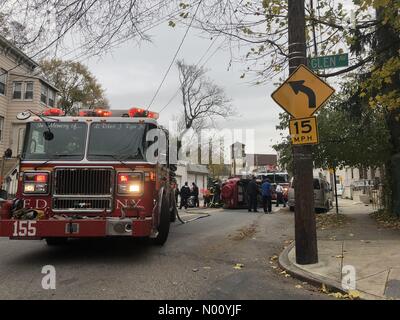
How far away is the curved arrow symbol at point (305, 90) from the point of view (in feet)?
26.3

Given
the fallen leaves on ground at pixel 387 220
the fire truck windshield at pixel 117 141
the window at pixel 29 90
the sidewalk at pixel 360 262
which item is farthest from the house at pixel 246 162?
the fire truck windshield at pixel 117 141

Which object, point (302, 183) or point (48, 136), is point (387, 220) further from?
point (48, 136)

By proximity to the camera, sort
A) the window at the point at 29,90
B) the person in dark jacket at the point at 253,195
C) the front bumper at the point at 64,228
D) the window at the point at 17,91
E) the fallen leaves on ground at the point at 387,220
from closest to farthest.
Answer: the front bumper at the point at 64,228, the fallen leaves on ground at the point at 387,220, the person in dark jacket at the point at 253,195, the window at the point at 17,91, the window at the point at 29,90

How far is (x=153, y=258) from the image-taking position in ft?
27.9

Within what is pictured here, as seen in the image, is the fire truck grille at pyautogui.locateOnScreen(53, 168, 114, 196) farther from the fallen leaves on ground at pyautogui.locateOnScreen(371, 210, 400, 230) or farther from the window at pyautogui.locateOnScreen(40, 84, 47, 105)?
the window at pyautogui.locateOnScreen(40, 84, 47, 105)

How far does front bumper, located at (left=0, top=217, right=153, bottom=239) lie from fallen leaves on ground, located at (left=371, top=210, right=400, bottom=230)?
799cm

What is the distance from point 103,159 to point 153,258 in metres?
2.05

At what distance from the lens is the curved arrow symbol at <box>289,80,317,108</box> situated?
315 inches

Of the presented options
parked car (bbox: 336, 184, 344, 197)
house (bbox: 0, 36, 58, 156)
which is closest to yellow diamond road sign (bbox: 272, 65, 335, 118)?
house (bbox: 0, 36, 58, 156)

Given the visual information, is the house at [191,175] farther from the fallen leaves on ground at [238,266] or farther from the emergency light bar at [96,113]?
the fallen leaves on ground at [238,266]

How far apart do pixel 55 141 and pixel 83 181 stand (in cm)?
108

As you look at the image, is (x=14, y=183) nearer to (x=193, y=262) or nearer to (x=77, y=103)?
(x=193, y=262)

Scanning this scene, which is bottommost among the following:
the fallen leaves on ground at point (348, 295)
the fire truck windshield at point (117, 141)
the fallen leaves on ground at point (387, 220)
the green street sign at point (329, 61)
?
the fallen leaves on ground at point (348, 295)

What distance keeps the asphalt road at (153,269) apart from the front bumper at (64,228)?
556mm
